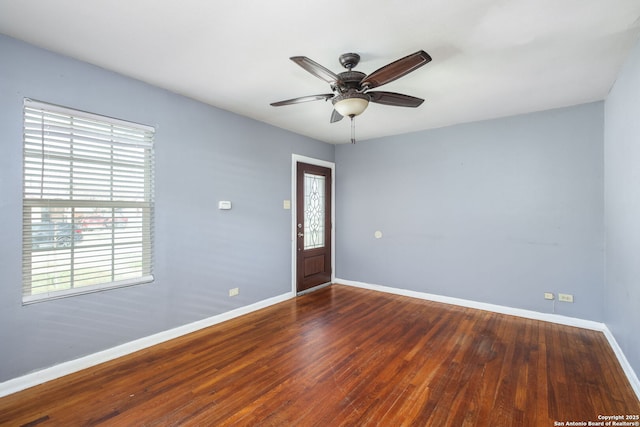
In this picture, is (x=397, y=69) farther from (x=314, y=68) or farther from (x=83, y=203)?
(x=83, y=203)

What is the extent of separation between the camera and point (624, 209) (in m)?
2.47

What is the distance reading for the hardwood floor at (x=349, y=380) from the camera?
1938 millimetres

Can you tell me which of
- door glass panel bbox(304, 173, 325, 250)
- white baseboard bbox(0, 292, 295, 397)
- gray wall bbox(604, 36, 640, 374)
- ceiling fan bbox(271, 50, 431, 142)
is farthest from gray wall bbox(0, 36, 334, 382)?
gray wall bbox(604, 36, 640, 374)

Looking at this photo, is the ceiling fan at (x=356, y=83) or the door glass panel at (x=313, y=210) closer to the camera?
the ceiling fan at (x=356, y=83)

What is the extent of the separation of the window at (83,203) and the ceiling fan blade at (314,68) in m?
1.93

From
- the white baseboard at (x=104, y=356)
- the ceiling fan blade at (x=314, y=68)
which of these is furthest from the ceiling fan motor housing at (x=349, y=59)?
the white baseboard at (x=104, y=356)

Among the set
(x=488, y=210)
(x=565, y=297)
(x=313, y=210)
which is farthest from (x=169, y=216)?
(x=565, y=297)

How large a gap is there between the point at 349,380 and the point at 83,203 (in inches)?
108

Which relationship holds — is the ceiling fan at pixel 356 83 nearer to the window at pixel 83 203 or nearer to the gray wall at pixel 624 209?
the gray wall at pixel 624 209

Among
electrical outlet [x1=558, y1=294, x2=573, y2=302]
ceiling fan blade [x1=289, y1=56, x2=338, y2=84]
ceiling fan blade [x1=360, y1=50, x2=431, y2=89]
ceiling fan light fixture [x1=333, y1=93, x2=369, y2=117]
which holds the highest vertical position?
ceiling fan blade [x1=289, y1=56, x2=338, y2=84]

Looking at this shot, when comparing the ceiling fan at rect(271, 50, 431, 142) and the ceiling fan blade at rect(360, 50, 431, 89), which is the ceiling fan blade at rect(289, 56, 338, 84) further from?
the ceiling fan blade at rect(360, 50, 431, 89)

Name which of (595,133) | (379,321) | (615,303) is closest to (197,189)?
(379,321)

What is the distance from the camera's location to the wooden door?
4793 millimetres

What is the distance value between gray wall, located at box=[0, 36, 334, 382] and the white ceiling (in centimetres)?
23
